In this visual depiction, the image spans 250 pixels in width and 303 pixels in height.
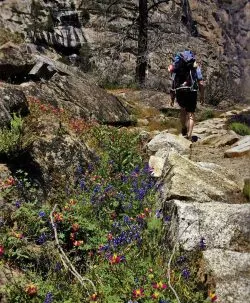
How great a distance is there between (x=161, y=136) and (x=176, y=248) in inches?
188

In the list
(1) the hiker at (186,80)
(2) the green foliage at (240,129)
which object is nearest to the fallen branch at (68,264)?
(1) the hiker at (186,80)

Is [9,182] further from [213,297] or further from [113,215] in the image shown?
[213,297]

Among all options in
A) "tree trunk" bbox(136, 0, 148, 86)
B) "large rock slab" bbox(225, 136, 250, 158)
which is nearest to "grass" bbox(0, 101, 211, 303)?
"large rock slab" bbox(225, 136, 250, 158)

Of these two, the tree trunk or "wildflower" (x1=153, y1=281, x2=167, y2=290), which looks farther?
the tree trunk

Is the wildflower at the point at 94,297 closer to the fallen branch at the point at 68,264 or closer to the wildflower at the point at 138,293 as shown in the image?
the fallen branch at the point at 68,264

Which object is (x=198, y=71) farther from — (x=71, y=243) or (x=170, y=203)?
(x=71, y=243)

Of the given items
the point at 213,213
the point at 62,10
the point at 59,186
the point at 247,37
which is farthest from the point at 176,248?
the point at 247,37

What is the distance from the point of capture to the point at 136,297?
345 cm

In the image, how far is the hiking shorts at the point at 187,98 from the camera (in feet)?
32.0

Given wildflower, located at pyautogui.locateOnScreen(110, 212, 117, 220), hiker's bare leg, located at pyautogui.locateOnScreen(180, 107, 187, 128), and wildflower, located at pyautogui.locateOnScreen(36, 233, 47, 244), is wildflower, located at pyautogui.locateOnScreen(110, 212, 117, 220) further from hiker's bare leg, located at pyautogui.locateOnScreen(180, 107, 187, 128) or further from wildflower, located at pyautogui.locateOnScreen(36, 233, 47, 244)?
hiker's bare leg, located at pyautogui.locateOnScreen(180, 107, 187, 128)

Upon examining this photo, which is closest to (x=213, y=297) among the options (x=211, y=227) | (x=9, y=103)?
(x=211, y=227)

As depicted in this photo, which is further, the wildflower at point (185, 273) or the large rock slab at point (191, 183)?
the large rock slab at point (191, 183)

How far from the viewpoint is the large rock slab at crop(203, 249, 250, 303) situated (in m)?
3.75

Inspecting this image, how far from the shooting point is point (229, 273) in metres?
3.95
